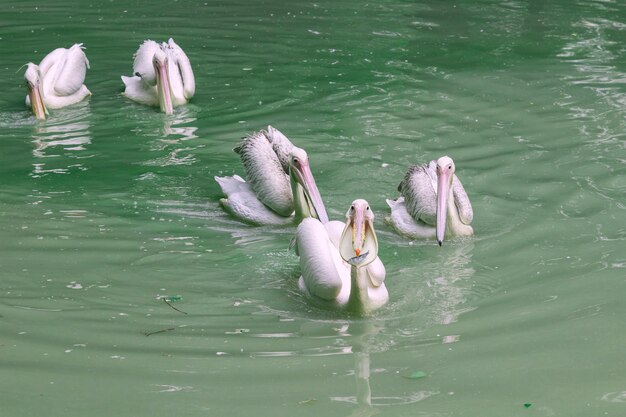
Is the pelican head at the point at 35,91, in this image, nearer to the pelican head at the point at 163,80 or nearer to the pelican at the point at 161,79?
the pelican at the point at 161,79

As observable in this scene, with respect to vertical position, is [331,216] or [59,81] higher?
[59,81]

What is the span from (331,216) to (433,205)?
28.0 inches

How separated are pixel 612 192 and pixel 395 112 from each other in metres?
2.70

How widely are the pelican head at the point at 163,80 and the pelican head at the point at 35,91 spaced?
1051 millimetres

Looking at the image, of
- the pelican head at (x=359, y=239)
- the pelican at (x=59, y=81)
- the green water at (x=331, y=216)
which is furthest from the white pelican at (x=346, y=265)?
the pelican at (x=59, y=81)

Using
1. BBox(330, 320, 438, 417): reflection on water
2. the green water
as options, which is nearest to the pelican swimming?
the green water

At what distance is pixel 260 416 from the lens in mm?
4391

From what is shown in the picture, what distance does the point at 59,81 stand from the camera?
1006cm

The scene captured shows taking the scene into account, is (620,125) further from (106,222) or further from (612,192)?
(106,222)

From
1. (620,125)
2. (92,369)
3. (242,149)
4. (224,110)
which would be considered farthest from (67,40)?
(92,369)

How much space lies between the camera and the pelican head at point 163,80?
976 centimetres

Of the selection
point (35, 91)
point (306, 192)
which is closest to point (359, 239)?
point (306, 192)

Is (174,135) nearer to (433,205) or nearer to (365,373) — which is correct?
(433,205)

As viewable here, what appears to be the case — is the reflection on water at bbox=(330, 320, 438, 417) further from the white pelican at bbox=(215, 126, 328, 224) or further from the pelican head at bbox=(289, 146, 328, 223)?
the white pelican at bbox=(215, 126, 328, 224)
